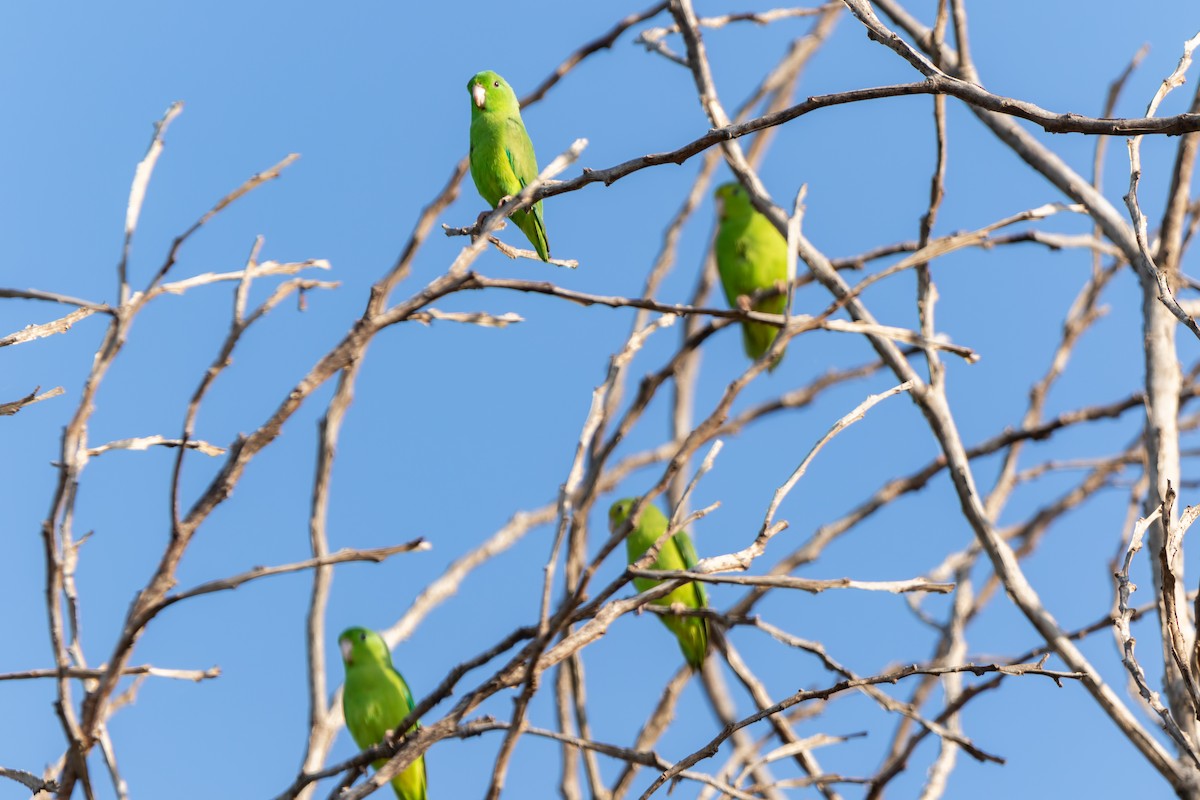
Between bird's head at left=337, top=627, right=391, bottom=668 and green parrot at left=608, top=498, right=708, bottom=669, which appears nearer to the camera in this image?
bird's head at left=337, top=627, right=391, bottom=668

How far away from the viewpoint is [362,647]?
3.95 meters

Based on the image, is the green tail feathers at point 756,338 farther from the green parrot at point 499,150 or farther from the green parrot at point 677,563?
the green parrot at point 499,150

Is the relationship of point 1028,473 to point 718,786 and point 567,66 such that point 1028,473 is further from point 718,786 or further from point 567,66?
point 718,786

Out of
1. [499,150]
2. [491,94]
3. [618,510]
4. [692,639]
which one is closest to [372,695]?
[692,639]

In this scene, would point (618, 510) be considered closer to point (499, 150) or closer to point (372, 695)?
point (372, 695)

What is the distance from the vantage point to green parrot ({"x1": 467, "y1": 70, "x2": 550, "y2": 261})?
3.54 meters

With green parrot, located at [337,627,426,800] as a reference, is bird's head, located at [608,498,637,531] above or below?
above

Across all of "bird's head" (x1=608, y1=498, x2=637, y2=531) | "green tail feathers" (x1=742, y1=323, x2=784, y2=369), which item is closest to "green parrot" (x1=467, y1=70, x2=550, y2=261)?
"bird's head" (x1=608, y1=498, x2=637, y2=531)

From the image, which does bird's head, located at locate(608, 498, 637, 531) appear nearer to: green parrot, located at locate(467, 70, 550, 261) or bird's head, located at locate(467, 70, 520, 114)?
green parrot, located at locate(467, 70, 550, 261)

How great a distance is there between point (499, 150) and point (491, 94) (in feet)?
0.85

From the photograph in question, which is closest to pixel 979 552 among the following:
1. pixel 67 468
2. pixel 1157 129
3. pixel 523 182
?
pixel 523 182

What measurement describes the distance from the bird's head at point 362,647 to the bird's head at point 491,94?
5.89ft


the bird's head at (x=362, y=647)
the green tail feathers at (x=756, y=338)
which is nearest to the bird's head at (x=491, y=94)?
the bird's head at (x=362, y=647)

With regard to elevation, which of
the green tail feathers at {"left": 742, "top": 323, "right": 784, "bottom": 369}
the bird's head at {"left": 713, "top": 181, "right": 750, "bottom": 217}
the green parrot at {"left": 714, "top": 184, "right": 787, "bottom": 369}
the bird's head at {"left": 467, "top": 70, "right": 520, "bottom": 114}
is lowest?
the bird's head at {"left": 467, "top": 70, "right": 520, "bottom": 114}
